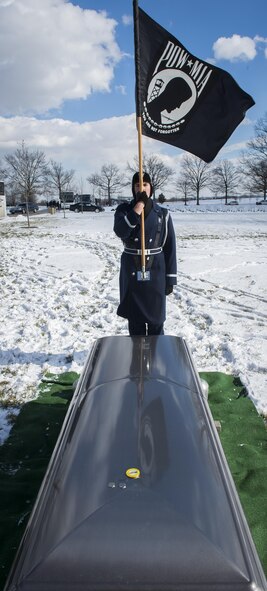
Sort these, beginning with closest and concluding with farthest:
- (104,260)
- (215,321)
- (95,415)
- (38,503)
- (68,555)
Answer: (68,555)
(38,503)
(95,415)
(215,321)
(104,260)

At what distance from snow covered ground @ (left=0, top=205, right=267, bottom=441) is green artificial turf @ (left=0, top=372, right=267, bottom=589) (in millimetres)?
176

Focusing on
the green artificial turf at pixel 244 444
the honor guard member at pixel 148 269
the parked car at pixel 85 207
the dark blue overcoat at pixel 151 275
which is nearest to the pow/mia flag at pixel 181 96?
the honor guard member at pixel 148 269

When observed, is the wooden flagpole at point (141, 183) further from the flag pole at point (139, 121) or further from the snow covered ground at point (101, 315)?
the snow covered ground at point (101, 315)

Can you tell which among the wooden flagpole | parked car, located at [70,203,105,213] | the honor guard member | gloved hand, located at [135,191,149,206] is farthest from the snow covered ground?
parked car, located at [70,203,105,213]

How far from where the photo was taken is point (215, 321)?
228 inches

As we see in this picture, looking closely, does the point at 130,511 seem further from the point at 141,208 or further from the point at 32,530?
the point at 141,208

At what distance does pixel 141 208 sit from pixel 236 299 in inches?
171

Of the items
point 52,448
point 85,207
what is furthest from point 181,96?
point 85,207

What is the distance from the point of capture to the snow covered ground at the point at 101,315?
439cm

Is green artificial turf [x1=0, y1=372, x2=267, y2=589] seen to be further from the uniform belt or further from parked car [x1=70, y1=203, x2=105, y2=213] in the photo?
parked car [x1=70, y1=203, x2=105, y2=213]

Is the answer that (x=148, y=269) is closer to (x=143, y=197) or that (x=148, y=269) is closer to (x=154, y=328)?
(x=154, y=328)

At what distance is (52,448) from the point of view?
3.08m

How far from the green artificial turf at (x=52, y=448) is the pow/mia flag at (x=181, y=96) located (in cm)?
224

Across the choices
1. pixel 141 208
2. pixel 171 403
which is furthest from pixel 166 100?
pixel 171 403
